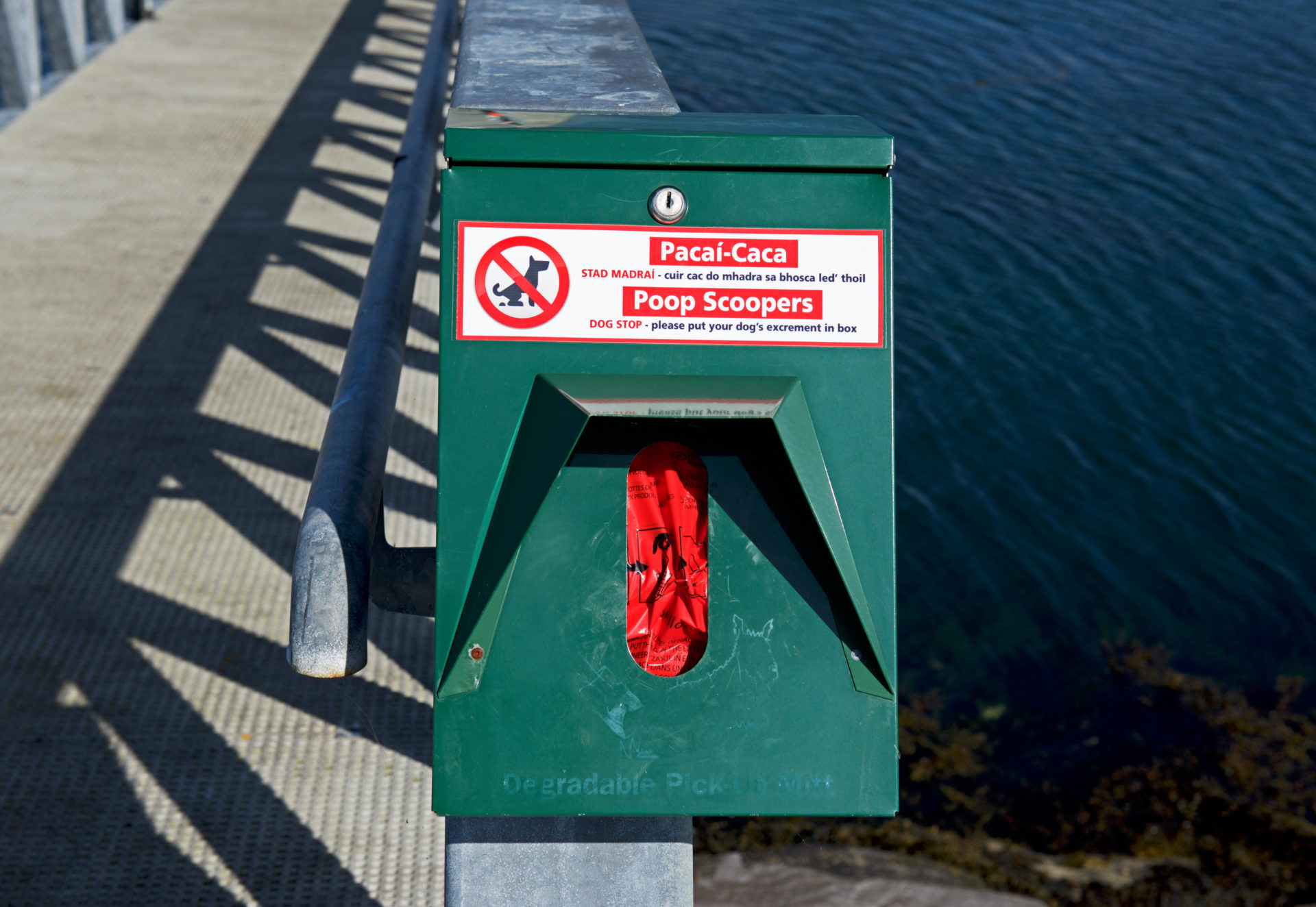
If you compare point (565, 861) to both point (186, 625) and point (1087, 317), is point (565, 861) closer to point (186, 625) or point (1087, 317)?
point (186, 625)

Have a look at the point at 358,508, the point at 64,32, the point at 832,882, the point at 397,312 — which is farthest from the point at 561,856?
the point at 64,32

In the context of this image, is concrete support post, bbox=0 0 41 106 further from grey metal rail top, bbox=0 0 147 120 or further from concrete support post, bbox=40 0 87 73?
concrete support post, bbox=40 0 87 73

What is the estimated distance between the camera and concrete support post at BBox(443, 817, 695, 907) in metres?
1.85

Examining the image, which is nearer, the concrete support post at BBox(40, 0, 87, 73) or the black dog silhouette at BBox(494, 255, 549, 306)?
the black dog silhouette at BBox(494, 255, 549, 306)

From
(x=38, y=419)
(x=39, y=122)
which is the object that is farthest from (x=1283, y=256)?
(x=39, y=122)

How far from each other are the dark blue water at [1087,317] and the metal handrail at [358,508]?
4708 mm

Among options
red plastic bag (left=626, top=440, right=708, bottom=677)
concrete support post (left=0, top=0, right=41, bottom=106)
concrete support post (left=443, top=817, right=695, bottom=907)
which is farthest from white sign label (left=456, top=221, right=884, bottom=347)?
concrete support post (left=0, top=0, right=41, bottom=106)

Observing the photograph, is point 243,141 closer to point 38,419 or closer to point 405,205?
point 38,419

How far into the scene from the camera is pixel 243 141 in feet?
30.6

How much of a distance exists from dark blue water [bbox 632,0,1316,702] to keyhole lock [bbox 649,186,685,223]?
5.17 metres

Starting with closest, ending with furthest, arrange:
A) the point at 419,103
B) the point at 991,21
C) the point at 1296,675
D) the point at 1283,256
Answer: the point at 419,103 → the point at 1296,675 → the point at 1283,256 → the point at 991,21

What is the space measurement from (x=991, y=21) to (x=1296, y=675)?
10.7 meters

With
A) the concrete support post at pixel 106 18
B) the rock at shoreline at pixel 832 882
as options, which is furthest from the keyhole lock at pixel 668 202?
the concrete support post at pixel 106 18

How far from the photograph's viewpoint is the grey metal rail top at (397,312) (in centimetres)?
168
